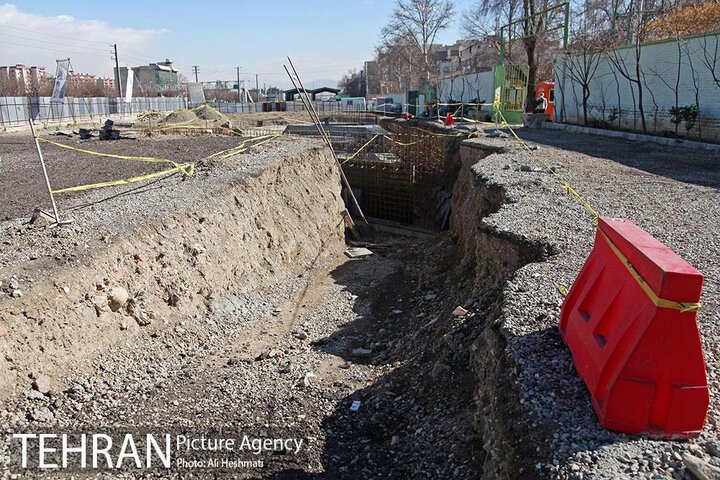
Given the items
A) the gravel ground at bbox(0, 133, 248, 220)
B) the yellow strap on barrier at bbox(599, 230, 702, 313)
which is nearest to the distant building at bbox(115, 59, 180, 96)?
the gravel ground at bbox(0, 133, 248, 220)

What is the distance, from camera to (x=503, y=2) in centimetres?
3509

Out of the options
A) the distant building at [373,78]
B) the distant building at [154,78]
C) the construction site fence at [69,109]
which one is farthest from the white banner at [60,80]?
the distant building at [373,78]

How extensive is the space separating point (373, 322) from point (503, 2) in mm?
32356

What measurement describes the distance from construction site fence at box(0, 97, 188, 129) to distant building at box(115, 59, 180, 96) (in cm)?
3118

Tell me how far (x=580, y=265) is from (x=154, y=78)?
9797 cm

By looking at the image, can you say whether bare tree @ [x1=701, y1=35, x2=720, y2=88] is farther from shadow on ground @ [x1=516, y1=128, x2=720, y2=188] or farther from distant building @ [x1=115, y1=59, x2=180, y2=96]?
distant building @ [x1=115, y1=59, x2=180, y2=96]

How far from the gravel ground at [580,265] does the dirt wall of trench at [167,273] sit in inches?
167

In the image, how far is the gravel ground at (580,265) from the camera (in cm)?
276

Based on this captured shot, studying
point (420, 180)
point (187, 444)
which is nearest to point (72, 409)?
point (187, 444)

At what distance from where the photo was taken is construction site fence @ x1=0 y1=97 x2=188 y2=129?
32.8m

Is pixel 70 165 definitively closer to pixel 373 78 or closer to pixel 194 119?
pixel 194 119

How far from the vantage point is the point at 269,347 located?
7.57 m

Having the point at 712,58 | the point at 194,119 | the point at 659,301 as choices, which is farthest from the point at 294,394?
the point at 194,119

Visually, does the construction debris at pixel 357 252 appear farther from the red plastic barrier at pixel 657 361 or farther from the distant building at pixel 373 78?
the distant building at pixel 373 78
